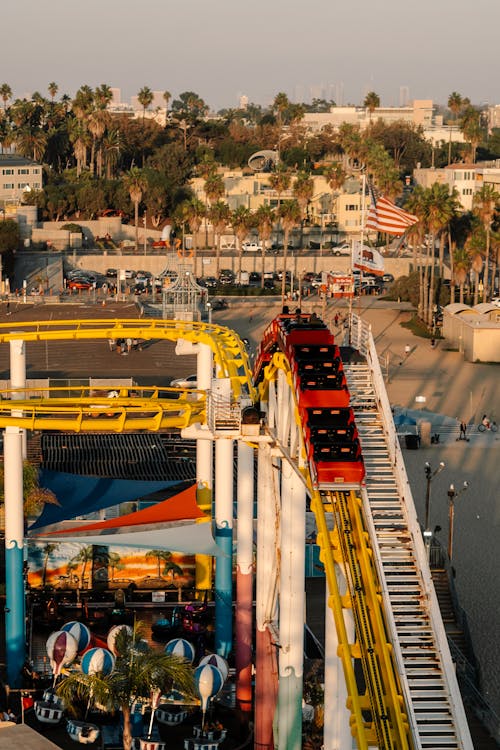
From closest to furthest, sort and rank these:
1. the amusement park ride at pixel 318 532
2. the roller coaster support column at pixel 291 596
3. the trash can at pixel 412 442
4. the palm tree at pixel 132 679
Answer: the amusement park ride at pixel 318 532, the roller coaster support column at pixel 291 596, the palm tree at pixel 132 679, the trash can at pixel 412 442

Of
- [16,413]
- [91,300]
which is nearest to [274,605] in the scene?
[16,413]

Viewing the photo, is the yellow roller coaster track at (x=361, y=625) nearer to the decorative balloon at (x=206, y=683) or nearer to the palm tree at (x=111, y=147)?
the decorative balloon at (x=206, y=683)

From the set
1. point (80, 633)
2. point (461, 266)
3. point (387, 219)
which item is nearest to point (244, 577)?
point (80, 633)

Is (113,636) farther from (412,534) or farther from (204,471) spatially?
(412,534)

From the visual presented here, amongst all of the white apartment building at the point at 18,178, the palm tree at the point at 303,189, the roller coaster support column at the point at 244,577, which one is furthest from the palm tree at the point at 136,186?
the roller coaster support column at the point at 244,577

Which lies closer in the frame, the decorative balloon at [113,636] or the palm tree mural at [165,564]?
the decorative balloon at [113,636]

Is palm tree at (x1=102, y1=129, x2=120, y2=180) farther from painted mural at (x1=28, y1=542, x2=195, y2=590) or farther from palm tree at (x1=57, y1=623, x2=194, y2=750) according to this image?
palm tree at (x1=57, y1=623, x2=194, y2=750)

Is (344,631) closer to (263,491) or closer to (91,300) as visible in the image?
(263,491)

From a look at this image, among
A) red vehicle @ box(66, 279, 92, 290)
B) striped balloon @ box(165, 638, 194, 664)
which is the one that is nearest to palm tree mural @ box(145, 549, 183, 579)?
striped balloon @ box(165, 638, 194, 664)
